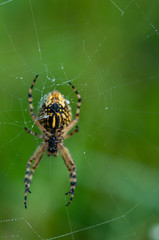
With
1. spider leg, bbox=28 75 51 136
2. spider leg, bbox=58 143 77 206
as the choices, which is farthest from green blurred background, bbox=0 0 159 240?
spider leg, bbox=28 75 51 136

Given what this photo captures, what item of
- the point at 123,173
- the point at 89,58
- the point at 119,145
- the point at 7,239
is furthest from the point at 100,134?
the point at 7,239

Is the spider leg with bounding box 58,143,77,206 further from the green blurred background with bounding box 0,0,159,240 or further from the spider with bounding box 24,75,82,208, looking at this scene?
the green blurred background with bounding box 0,0,159,240

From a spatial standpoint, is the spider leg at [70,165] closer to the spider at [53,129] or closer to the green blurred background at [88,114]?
the spider at [53,129]

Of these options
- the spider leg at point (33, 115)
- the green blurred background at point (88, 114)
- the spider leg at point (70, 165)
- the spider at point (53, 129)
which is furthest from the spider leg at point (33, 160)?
the spider leg at point (33, 115)

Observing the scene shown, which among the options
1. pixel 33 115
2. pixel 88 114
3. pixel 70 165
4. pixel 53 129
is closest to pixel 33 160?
pixel 70 165

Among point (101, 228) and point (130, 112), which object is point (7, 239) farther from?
point (130, 112)

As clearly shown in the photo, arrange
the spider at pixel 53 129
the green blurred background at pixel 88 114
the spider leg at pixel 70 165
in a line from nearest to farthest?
the spider at pixel 53 129
the green blurred background at pixel 88 114
the spider leg at pixel 70 165
